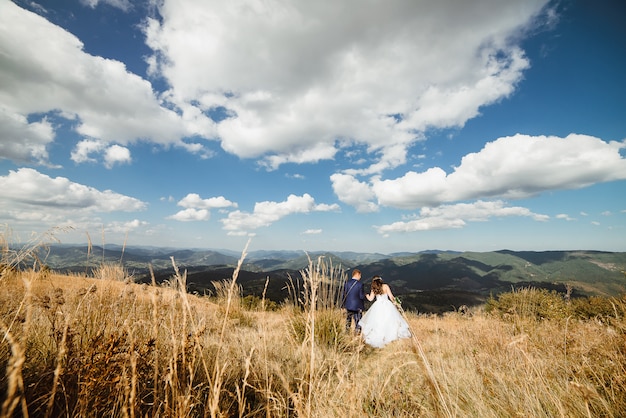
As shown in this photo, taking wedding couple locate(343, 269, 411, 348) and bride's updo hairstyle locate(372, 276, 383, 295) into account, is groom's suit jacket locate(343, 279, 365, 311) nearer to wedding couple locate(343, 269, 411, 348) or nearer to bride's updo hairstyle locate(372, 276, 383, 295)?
wedding couple locate(343, 269, 411, 348)

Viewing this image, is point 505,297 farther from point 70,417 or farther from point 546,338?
point 70,417

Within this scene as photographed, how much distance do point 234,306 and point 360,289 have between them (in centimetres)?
389

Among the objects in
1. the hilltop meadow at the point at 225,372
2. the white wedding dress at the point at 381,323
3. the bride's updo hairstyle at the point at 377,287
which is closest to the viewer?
the hilltop meadow at the point at 225,372

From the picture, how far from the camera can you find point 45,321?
3.52 metres

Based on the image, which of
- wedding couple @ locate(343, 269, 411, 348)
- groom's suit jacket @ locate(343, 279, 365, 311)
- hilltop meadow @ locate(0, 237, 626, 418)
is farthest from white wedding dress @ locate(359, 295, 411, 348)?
hilltop meadow @ locate(0, 237, 626, 418)

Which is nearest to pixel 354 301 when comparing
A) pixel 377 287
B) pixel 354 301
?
pixel 354 301

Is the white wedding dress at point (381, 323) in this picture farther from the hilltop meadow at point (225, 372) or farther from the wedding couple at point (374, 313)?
the hilltop meadow at point (225, 372)

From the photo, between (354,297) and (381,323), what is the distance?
164cm

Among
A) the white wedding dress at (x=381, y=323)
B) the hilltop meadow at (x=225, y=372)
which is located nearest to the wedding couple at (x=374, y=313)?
the white wedding dress at (x=381, y=323)

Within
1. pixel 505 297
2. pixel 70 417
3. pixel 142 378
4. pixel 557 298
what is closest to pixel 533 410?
pixel 142 378

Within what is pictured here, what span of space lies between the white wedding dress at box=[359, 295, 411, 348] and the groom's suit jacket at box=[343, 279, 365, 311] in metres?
0.82

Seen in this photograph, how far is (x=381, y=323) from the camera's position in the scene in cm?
888

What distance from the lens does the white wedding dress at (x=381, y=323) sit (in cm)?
836

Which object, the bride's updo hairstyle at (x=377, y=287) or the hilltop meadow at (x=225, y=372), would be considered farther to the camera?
the bride's updo hairstyle at (x=377, y=287)
